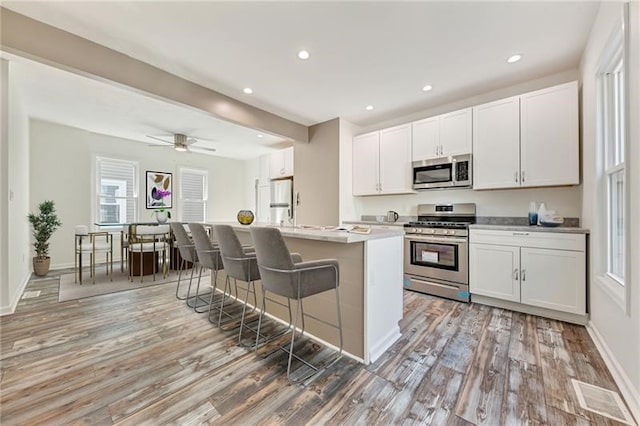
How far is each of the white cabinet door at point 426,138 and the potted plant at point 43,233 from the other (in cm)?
610

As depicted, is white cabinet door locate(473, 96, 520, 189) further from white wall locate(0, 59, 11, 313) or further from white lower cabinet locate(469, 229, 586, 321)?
white wall locate(0, 59, 11, 313)

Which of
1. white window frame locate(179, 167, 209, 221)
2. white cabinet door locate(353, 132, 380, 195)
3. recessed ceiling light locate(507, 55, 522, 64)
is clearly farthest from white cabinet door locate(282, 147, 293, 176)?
recessed ceiling light locate(507, 55, 522, 64)

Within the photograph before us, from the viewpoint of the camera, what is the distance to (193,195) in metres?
6.89

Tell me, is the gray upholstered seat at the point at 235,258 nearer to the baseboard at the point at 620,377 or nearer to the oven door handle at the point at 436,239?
the oven door handle at the point at 436,239

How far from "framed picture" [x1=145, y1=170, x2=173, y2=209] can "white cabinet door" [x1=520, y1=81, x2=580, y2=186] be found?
7.06m

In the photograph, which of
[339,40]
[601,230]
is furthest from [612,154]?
[339,40]

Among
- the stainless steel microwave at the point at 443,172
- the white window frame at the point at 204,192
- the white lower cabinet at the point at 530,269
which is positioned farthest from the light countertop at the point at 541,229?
the white window frame at the point at 204,192

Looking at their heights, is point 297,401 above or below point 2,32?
below

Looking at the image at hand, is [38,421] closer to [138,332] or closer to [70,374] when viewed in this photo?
[70,374]

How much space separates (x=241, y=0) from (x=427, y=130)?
2.93 m

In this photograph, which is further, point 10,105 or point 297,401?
point 10,105

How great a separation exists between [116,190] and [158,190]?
803 millimetres

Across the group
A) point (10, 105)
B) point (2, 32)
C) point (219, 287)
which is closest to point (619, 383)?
point (219, 287)

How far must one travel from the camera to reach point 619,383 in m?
1.62
